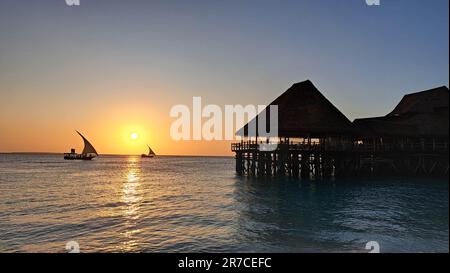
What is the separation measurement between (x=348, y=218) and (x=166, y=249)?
7278mm

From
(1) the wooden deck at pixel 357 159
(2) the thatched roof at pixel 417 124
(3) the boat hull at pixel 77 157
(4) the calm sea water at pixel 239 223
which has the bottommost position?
(3) the boat hull at pixel 77 157

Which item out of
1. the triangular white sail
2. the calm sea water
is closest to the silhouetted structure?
the calm sea water

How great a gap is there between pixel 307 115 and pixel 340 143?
3.83m

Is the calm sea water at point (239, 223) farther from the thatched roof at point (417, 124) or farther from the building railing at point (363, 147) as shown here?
the thatched roof at point (417, 124)

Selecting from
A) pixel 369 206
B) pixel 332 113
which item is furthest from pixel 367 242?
pixel 332 113

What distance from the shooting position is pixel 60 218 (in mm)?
12516

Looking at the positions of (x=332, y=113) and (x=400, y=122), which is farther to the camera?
(x=400, y=122)

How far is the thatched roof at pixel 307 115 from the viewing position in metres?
24.2

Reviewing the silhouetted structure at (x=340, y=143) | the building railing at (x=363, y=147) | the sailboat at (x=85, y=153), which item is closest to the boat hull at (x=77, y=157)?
the sailboat at (x=85, y=153)

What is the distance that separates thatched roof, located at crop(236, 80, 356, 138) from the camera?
24172 millimetres

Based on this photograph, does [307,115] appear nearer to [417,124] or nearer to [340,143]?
[340,143]

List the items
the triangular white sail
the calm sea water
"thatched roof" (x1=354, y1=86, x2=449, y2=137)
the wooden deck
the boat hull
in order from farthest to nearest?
the boat hull → the triangular white sail → "thatched roof" (x1=354, y1=86, x2=449, y2=137) → the wooden deck → the calm sea water

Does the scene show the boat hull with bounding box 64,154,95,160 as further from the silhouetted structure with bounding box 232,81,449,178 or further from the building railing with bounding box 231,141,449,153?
the building railing with bounding box 231,141,449,153

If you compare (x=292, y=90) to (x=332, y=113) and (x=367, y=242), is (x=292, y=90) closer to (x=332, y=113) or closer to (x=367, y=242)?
(x=332, y=113)
